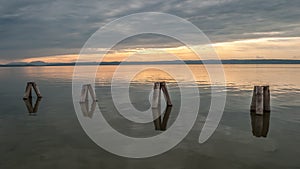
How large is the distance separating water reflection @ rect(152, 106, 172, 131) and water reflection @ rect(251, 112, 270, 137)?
190 inches

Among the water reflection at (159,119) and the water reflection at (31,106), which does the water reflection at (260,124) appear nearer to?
the water reflection at (159,119)

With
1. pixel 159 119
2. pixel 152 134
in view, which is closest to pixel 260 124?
pixel 159 119

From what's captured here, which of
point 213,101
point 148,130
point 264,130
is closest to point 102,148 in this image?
point 148,130

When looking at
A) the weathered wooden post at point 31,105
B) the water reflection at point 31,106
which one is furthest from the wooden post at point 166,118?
the weathered wooden post at point 31,105

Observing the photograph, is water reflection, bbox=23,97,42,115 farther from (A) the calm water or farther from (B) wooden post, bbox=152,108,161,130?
(B) wooden post, bbox=152,108,161,130

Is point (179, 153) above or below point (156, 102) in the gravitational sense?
below

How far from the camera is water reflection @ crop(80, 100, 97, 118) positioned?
18.1 m

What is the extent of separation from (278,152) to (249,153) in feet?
4.01

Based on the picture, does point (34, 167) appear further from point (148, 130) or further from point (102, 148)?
point (148, 130)

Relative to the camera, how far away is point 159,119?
655 inches

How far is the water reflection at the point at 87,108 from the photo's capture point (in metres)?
18.1

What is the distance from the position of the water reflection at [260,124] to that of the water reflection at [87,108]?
401 inches

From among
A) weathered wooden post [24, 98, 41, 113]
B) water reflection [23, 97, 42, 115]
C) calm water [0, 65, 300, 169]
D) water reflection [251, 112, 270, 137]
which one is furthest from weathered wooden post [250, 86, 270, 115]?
weathered wooden post [24, 98, 41, 113]

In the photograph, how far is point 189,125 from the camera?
1505 cm
